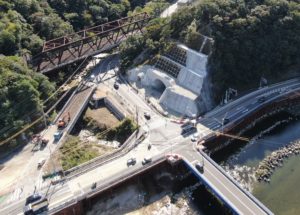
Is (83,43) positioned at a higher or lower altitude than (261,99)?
higher

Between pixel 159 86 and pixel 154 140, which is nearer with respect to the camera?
pixel 154 140

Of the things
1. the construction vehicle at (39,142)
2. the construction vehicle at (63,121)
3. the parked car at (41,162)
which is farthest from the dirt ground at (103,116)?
the parked car at (41,162)

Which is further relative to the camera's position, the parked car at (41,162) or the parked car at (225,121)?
the parked car at (225,121)

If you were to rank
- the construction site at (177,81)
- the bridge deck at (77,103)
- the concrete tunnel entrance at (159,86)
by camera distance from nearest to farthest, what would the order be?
the bridge deck at (77,103), the construction site at (177,81), the concrete tunnel entrance at (159,86)

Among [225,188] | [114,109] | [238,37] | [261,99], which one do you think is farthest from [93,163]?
[238,37]

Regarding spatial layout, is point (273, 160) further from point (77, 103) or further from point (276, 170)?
point (77, 103)

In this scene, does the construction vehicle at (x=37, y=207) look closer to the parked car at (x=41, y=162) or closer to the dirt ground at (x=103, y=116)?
the parked car at (x=41, y=162)
